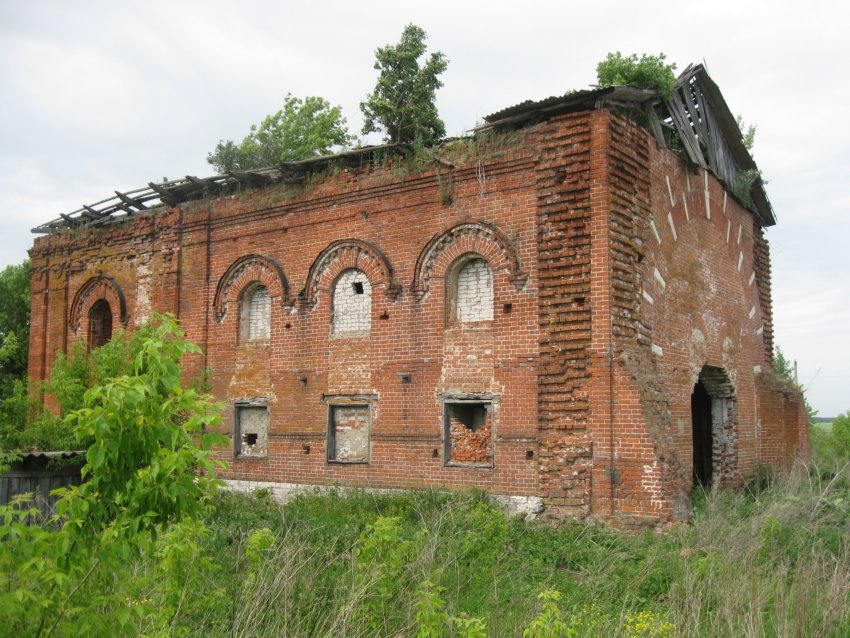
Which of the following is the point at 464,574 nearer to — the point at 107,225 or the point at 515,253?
the point at 515,253

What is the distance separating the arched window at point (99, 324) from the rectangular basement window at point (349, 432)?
7645 millimetres

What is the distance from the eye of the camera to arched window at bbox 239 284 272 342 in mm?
15719

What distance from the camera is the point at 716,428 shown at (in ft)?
49.3

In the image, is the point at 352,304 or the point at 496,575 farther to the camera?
the point at 352,304

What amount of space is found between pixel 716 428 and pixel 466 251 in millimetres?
6188

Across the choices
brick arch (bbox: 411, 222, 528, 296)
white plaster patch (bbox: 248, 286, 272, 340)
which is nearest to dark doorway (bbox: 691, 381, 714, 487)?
brick arch (bbox: 411, 222, 528, 296)

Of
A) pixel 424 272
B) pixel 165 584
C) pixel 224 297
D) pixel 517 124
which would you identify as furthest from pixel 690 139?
pixel 165 584

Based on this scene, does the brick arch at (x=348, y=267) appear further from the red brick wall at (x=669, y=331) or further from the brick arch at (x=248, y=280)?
the red brick wall at (x=669, y=331)

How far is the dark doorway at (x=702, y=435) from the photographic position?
50.3 ft

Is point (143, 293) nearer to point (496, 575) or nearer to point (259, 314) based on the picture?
point (259, 314)

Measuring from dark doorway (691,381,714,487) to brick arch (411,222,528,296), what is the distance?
5.47m

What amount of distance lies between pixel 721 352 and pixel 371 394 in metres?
6.59

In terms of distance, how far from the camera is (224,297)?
635 inches

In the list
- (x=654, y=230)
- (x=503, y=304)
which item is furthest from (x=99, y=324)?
(x=654, y=230)
